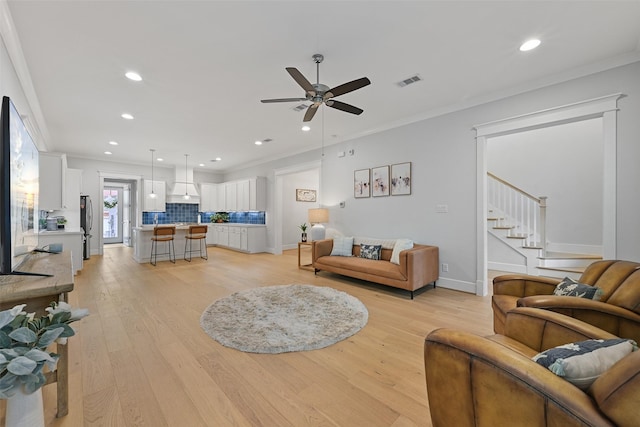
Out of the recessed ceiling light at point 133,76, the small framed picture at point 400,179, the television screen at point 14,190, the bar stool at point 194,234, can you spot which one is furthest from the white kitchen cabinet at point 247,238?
the television screen at point 14,190

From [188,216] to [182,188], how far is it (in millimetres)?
1180

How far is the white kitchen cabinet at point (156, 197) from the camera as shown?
8.38 m

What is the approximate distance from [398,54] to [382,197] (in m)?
2.68

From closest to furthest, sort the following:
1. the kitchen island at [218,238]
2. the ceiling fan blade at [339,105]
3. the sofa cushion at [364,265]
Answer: the ceiling fan blade at [339,105], the sofa cushion at [364,265], the kitchen island at [218,238]

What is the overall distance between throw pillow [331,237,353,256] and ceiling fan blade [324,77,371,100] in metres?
2.98

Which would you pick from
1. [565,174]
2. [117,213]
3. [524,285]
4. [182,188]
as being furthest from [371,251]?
[117,213]

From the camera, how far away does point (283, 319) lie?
297 centimetres

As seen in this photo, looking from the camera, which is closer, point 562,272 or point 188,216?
point 562,272

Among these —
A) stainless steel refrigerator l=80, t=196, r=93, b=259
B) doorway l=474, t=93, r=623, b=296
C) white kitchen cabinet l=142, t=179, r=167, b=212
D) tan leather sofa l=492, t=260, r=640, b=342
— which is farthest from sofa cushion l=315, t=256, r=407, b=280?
white kitchen cabinet l=142, t=179, r=167, b=212

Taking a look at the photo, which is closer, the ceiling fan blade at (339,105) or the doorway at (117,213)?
the ceiling fan blade at (339,105)

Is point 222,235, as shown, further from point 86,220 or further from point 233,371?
point 233,371

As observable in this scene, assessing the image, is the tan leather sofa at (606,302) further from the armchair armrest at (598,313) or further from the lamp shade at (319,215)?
the lamp shade at (319,215)

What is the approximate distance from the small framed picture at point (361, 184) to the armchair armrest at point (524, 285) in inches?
121

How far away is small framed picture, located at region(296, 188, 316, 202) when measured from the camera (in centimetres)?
894
